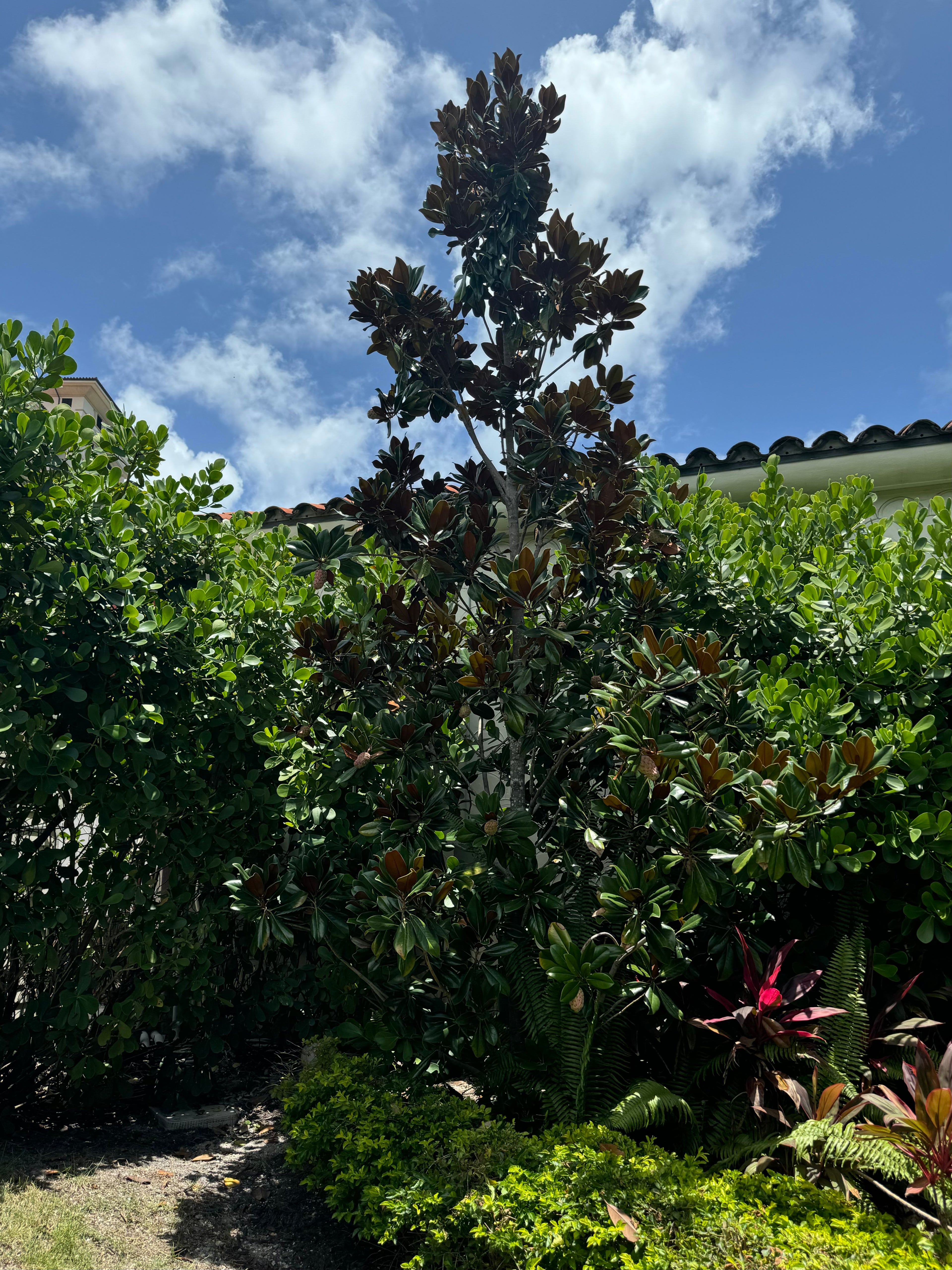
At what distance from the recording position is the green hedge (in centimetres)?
248

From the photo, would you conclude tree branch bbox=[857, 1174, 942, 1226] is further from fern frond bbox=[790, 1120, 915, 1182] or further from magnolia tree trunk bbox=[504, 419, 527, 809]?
magnolia tree trunk bbox=[504, 419, 527, 809]

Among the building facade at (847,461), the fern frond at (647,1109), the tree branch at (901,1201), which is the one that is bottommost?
the tree branch at (901,1201)

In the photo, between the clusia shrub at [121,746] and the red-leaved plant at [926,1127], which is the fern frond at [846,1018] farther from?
the clusia shrub at [121,746]

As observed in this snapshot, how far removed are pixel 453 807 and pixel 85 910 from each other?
7.52 feet

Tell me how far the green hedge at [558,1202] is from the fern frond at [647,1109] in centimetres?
11

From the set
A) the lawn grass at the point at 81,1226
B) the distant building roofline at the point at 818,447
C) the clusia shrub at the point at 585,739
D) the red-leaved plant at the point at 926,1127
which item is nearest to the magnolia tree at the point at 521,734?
the clusia shrub at the point at 585,739

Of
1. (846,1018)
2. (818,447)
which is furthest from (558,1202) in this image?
(818,447)

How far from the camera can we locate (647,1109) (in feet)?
10.7

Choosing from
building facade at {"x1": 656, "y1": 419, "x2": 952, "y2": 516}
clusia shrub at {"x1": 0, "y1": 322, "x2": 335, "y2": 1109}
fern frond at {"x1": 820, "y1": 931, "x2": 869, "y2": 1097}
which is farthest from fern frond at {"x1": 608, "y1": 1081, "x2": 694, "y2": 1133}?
building facade at {"x1": 656, "y1": 419, "x2": 952, "y2": 516}

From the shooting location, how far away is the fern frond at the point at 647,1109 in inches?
128

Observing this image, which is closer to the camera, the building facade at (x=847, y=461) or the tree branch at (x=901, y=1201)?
the tree branch at (x=901, y=1201)

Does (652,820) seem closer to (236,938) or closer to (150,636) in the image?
(150,636)

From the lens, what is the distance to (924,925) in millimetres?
3533

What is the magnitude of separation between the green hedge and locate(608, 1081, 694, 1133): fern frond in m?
0.11
